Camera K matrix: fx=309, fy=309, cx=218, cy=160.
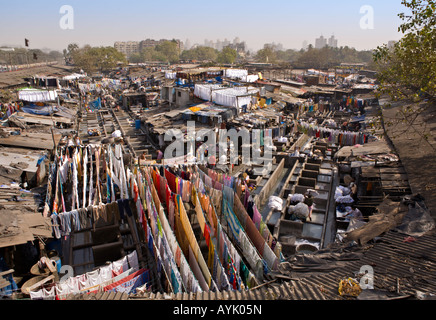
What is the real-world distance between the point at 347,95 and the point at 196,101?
911 inches

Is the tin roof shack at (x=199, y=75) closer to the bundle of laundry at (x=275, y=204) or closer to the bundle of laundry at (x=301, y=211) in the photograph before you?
the bundle of laundry at (x=275, y=204)

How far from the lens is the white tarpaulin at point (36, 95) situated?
2702cm

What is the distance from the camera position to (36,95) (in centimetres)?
2811

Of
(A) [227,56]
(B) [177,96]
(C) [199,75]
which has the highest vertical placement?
(A) [227,56]

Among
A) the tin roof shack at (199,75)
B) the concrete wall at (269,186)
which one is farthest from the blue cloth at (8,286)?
the tin roof shack at (199,75)

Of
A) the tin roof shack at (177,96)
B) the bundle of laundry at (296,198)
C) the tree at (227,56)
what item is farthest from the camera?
the tree at (227,56)

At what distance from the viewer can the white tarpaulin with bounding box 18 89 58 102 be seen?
2702 centimetres

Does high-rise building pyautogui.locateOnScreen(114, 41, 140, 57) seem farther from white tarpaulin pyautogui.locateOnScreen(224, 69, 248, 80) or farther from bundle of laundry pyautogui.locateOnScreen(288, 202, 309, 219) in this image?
bundle of laundry pyautogui.locateOnScreen(288, 202, 309, 219)

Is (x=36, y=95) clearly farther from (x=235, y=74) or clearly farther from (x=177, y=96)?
(x=235, y=74)

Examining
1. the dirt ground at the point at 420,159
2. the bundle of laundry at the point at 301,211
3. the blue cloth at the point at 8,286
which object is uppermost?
the dirt ground at the point at 420,159

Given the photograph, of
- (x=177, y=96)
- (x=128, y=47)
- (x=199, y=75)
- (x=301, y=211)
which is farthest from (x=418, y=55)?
(x=128, y=47)

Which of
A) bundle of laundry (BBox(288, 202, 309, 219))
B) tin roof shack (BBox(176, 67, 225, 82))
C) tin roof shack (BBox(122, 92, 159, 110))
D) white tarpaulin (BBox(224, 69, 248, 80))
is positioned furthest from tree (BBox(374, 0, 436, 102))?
tin roof shack (BBox(122, 92, 159, 110))
